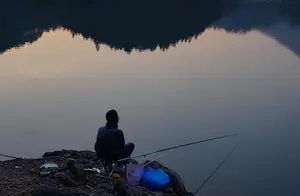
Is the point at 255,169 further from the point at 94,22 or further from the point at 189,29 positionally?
the point at 94,22

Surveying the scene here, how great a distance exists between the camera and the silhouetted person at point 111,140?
6.70 metres

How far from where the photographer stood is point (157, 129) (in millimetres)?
13023

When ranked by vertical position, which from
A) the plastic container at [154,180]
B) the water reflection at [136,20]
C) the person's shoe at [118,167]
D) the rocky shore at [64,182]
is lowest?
the plastic container at [154,180]

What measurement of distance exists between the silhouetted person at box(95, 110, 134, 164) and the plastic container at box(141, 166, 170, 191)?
1.90 ft

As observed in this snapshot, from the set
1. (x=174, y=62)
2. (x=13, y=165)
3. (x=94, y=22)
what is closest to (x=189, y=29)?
(x=94, y=22)

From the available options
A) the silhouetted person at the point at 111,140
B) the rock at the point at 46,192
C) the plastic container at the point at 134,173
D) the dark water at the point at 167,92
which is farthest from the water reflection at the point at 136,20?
the rock at the point at 46,192

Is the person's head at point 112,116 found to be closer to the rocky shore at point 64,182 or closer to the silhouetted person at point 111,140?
the silhouetted person at point 111,140

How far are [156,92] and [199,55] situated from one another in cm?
1015

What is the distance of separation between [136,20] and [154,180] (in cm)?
3506

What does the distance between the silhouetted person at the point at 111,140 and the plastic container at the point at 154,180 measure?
0.58m

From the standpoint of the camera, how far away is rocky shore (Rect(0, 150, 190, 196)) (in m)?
6.21

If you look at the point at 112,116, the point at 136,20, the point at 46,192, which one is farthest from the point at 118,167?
the point at 136,20

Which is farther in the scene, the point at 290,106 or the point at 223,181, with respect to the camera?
the point at 290,106

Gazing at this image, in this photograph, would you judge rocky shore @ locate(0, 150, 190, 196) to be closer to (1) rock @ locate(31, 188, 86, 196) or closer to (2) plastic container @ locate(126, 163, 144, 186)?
(1) rock @ locate(31, 188, 86, 196)
